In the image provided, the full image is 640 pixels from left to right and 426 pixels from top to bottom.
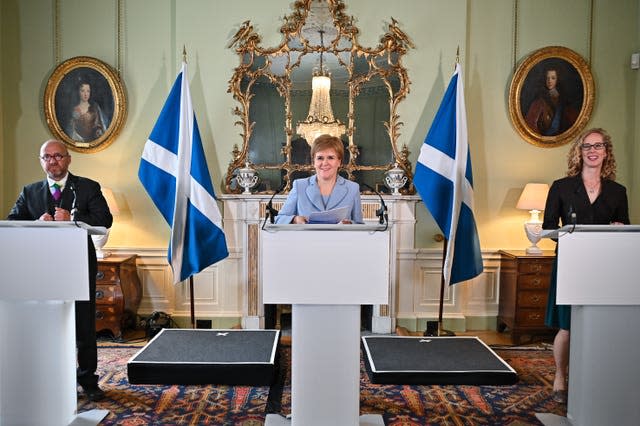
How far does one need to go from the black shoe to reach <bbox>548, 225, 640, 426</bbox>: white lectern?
266 centimetres

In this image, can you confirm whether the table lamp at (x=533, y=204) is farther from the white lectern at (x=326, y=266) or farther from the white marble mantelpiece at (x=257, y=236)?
the white lectern at (x=326, y=266)

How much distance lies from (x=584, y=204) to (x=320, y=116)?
251 cm

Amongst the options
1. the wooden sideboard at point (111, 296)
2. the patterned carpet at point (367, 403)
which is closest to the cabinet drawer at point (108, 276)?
the wooden sideboard at point (111, 296)

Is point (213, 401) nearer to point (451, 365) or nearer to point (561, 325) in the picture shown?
point (451, 365)

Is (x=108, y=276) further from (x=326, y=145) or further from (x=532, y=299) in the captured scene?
(x=532, y=299)

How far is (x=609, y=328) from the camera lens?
7.35 ft

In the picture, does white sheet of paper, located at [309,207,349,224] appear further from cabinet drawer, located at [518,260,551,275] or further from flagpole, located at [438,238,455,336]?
cabinet drawer, located at [518,260,551,275]

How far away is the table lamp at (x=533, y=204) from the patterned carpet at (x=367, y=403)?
1.33 metres

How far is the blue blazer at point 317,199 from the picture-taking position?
2.80 m

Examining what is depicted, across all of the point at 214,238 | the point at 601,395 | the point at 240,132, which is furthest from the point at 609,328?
the point at 240,132

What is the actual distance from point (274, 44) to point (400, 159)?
5.29 feet

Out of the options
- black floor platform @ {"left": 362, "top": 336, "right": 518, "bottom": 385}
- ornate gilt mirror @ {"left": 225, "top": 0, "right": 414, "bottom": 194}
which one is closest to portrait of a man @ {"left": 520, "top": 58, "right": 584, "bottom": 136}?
ornate gilt mirror @ {"left": 225, "top": 0, "right": 414, "bottom": 194}

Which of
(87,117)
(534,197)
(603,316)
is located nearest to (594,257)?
(603,316)

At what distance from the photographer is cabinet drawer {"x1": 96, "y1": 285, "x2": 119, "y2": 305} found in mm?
4137
